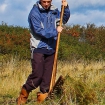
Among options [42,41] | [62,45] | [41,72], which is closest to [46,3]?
[42,41]

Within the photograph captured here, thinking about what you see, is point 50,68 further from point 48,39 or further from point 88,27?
point 88,27

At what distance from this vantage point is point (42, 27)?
20.1ft

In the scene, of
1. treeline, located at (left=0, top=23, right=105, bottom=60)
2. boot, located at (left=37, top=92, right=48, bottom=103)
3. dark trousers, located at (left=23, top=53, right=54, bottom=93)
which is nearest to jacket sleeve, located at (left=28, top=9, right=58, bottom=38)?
dark trousers, located at (left=23, top=53, right=54, bottom=93)

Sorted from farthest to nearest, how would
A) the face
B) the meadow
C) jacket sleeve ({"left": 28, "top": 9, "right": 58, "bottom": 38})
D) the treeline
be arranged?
the treeline < the face < jacket sleeve ({"left": 28, "top": 9, "right": 58, "bottom": 38}) < the meadow

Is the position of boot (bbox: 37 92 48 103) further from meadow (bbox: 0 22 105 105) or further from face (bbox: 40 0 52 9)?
face (bbox: 40 0 52 9)

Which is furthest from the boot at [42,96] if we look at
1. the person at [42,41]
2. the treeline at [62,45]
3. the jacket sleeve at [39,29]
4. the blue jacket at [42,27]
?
the treeline at [62,45]

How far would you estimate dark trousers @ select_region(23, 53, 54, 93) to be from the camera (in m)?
6.16

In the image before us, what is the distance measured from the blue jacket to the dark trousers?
194 millimetres

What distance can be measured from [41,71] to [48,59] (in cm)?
25

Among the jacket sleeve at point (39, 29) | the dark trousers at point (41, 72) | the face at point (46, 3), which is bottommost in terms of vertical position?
the dark trousers at point (41, 72)

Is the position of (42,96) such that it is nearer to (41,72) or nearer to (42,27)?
(41,72)

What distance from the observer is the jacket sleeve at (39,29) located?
6035mm

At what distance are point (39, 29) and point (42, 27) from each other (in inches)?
4.1

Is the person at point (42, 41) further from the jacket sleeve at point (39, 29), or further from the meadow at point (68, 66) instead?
the meadow at point (68, 66)
